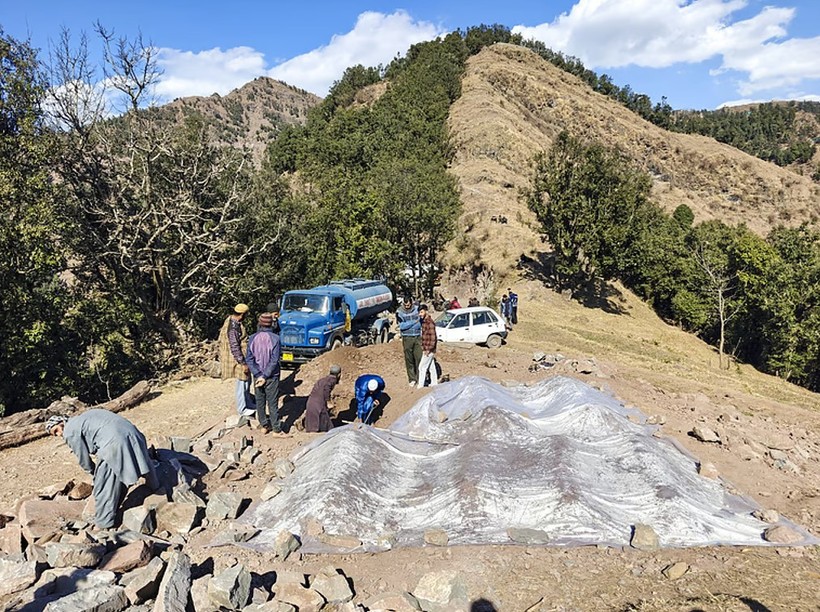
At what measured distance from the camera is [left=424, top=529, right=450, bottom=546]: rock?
6.33 metres

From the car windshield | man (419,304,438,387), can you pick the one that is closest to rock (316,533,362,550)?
man (419,304,438,387)

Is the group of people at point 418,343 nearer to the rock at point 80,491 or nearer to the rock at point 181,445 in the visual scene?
the rock at point 181,445

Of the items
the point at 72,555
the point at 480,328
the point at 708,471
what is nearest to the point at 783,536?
the point at 708,471

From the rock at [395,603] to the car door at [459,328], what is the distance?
14.1m

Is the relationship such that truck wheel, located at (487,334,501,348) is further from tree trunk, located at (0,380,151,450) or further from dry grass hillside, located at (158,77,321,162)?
dry grass hillside, located at (158,77,321,162)

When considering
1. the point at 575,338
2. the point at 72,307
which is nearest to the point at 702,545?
the point at 72,307

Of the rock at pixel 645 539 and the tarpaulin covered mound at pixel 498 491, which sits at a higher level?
the tarpaulin covered mound at pixel 498 491

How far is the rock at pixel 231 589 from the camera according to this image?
16.4 ft

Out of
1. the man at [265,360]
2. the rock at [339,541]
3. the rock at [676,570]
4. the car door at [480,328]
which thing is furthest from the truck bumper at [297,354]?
the rock at [676,570]

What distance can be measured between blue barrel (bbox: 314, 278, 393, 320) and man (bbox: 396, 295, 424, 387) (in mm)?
5043

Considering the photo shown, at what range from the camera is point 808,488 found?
848 centimetres

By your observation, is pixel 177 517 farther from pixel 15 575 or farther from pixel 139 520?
Result: pixel 15 575

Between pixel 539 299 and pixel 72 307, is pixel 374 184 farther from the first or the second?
pixel 72 307

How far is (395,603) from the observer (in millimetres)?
5316
